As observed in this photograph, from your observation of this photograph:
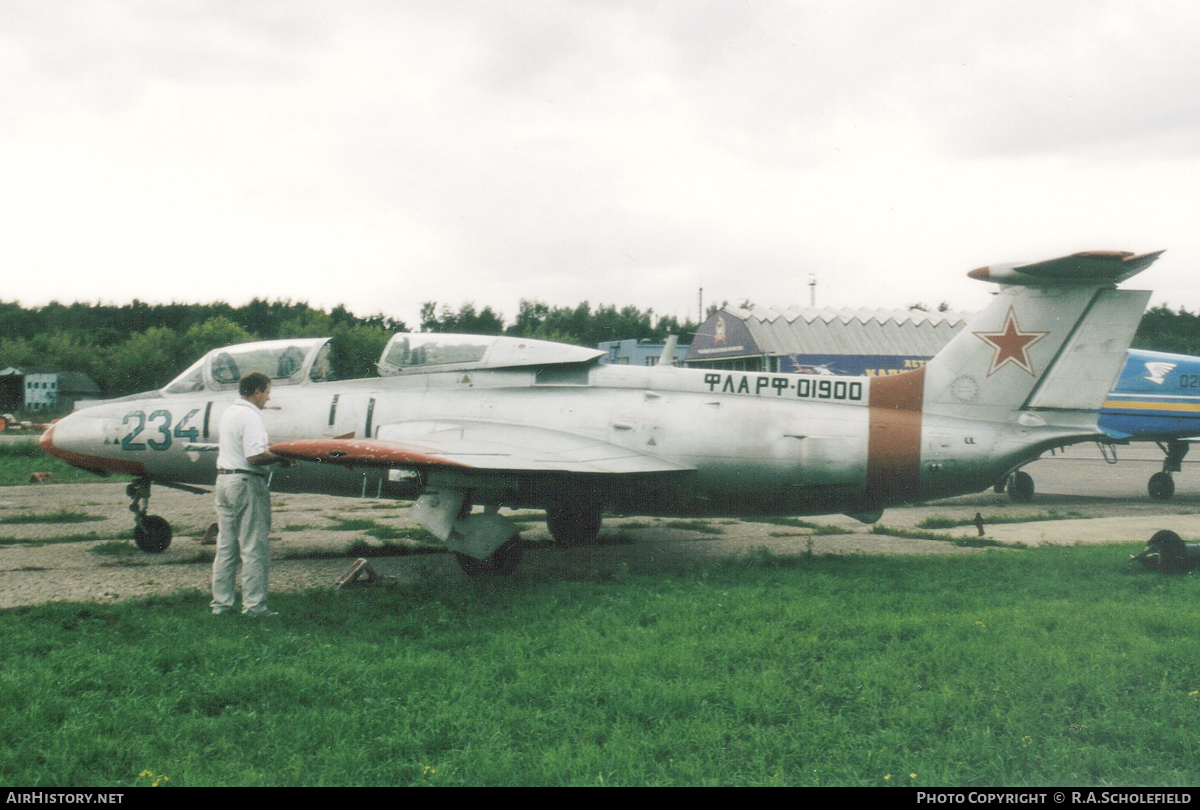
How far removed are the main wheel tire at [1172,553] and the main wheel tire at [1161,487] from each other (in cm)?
1054

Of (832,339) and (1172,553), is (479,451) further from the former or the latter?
(832,339)

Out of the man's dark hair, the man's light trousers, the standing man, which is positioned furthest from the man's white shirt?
the man's dark hair

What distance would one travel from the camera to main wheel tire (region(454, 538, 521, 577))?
7586mm

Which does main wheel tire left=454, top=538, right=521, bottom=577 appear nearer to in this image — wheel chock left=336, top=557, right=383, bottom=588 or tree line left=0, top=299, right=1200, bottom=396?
wheel chock left=336, top=557, right=383, bottom=588

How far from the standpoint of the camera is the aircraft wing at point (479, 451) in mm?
6520

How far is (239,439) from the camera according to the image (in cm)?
618

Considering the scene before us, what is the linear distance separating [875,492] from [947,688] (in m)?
4.06

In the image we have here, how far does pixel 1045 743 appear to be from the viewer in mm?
3668

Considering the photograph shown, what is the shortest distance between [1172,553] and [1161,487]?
1080 cm

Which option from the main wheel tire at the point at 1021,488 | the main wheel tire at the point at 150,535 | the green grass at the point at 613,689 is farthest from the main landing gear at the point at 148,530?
the main wheel tire at the point at 1021,488

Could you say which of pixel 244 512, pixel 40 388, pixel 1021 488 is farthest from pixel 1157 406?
pixel 40 388

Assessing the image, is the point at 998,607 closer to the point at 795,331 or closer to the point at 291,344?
the point at 291,344

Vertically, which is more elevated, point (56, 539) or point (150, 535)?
point (150, 535)
